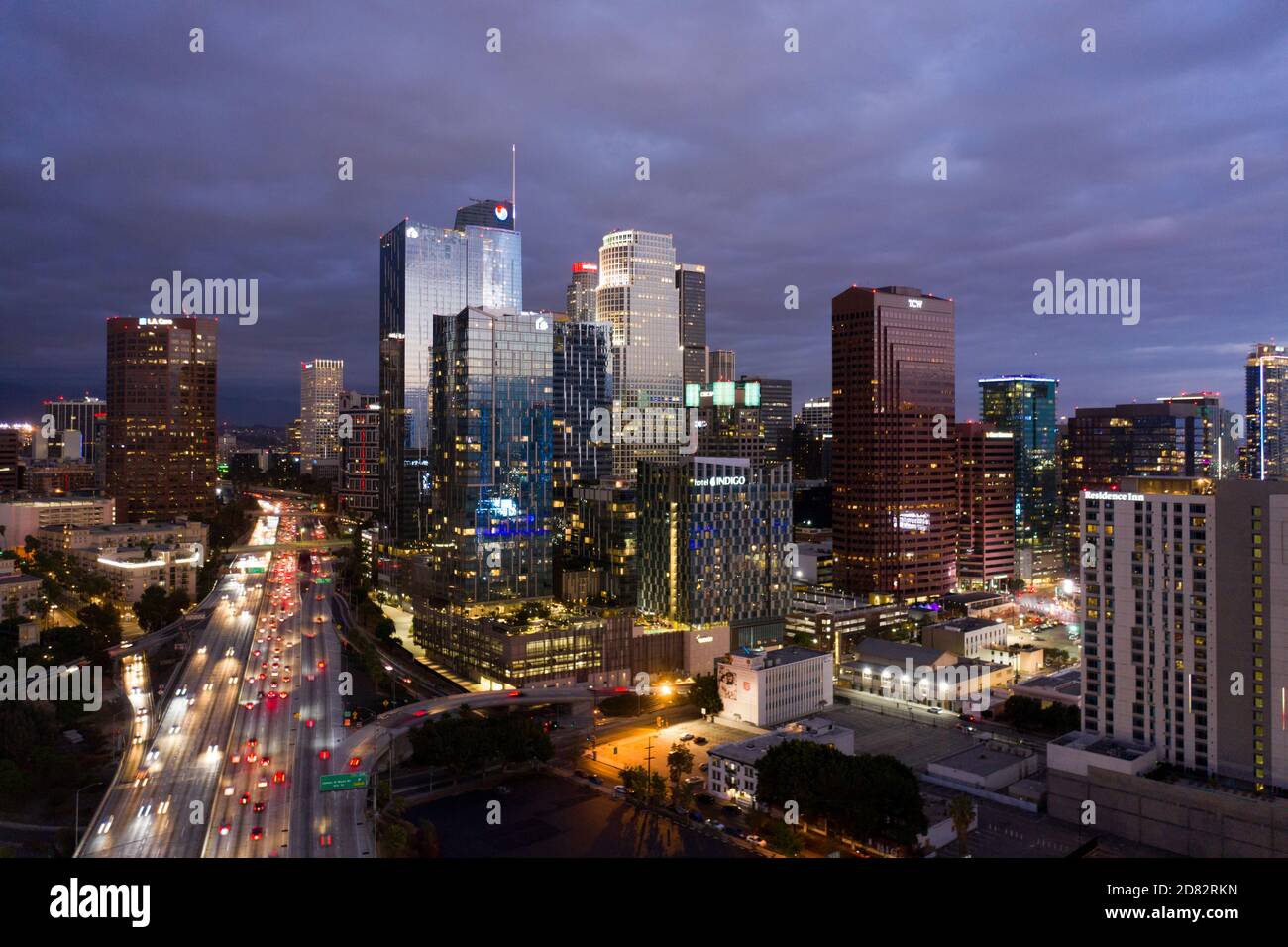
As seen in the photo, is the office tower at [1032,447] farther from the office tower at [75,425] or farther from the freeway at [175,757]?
the office tower at [75,425]

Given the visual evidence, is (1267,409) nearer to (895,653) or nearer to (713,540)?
(895,653)

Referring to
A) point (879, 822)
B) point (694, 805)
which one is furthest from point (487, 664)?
point (879, 822)

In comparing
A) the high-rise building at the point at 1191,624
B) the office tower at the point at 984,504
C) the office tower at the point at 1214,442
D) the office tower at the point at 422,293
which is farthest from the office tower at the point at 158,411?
the office tower at the point at 1214,442

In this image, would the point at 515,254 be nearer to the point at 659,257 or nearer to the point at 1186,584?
the point at 659,257

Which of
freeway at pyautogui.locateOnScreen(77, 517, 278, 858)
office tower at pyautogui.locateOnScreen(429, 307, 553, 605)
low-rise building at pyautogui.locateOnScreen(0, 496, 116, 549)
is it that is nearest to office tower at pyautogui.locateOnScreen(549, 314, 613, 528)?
office tower at pyautogui.locateOnScreen(429, 307, 553, 605)

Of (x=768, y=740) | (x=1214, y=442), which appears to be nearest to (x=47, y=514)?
(x=768, y=740)
